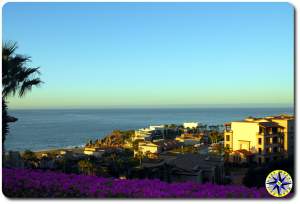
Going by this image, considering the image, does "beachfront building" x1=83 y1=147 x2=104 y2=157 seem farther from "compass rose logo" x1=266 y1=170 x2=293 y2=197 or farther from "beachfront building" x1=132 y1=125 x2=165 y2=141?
"compass rose logo" x1=266 y1=170 x2=293 y2=197

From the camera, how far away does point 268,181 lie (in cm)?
527

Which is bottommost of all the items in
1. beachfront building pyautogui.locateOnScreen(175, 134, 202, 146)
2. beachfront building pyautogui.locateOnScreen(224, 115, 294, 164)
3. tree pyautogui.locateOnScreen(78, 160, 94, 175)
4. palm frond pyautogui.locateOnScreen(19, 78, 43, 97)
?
tree pyautogui.locateOnScreen(78, 160, 94, 175)

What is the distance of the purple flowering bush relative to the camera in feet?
16.3

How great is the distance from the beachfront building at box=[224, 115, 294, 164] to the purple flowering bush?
203cm

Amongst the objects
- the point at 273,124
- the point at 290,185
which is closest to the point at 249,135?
the point at 273,124

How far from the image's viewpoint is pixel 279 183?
535 cm

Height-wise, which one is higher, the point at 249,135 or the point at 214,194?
the point at 249,135

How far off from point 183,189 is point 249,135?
419 cm

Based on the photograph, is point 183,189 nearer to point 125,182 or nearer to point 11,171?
point 125,182

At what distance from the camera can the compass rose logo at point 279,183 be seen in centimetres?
520

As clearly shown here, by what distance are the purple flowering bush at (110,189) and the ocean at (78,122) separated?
1372 millimetres

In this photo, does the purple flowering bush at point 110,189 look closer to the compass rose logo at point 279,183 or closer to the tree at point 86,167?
the compass rose logo at point 279,183

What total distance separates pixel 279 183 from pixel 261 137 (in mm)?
3412

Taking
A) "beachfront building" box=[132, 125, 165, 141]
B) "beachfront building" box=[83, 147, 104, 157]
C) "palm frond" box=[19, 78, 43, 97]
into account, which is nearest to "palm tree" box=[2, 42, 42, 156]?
"palm frond" box=[19, 78, 43, 97]
